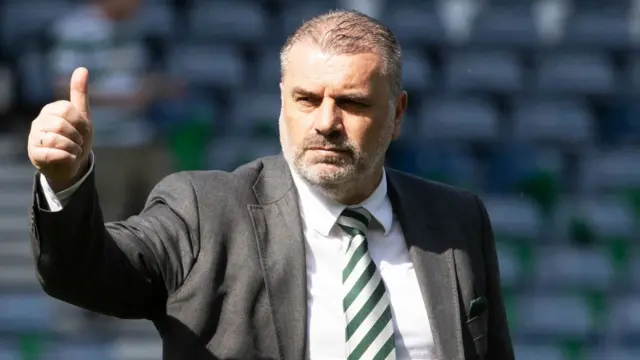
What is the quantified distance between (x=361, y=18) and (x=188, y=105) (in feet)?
16.6

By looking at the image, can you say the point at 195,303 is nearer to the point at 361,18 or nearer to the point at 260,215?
the point at 260,215

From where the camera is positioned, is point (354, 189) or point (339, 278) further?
point (354, 189)

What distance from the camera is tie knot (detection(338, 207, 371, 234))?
3.13 metres

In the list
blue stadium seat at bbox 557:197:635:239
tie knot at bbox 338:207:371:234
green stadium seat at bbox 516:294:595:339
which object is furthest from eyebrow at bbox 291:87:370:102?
blue stadium seat at bbox 557:197:635:239

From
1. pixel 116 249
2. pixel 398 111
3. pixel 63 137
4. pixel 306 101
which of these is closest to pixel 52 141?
pixel 63 137

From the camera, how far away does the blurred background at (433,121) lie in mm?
7578

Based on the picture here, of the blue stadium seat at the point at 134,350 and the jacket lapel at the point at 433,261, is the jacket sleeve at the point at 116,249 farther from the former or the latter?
the blue stadium seat at the point at 134,350

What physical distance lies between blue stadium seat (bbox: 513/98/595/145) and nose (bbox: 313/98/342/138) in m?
5.58

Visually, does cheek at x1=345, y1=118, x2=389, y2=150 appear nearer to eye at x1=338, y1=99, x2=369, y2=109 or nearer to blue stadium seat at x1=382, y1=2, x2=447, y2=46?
eye at x1=338, y1=99, x2=369, y2=109

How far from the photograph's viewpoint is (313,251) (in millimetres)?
3078

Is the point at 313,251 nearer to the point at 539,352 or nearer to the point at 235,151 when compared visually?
the point at 539,352

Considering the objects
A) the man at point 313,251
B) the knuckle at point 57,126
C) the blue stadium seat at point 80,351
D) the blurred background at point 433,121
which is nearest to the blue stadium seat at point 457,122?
the blurred background at point 433,121

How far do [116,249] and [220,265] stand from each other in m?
0.27

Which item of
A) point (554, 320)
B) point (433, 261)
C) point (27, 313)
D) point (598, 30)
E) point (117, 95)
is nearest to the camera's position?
point (433, 261)
